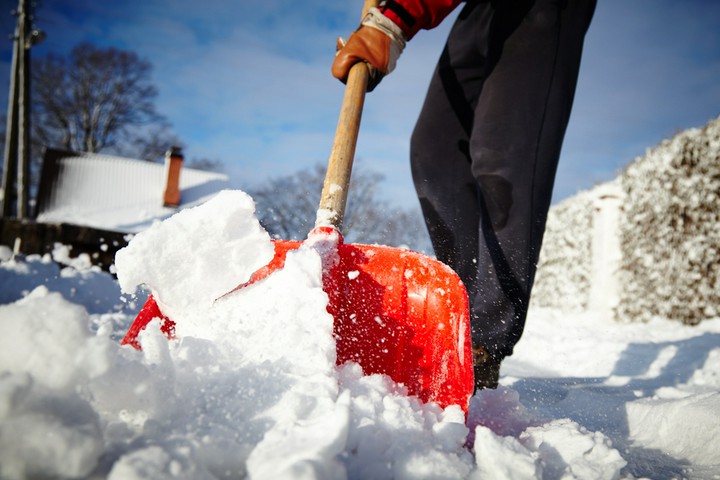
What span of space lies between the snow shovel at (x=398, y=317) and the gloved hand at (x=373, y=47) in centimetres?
66

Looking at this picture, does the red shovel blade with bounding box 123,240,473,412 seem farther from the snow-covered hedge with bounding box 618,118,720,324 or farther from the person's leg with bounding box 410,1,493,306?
the snow-covered hedge with bounding box 618,118,720,324

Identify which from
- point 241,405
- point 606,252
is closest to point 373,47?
point 241,405

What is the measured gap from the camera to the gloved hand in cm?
149

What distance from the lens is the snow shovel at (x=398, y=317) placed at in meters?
1.07

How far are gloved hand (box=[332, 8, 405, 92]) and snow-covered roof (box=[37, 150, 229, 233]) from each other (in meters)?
13.1

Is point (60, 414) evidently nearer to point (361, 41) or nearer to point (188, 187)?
point (361, 41)

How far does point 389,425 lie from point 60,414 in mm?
529

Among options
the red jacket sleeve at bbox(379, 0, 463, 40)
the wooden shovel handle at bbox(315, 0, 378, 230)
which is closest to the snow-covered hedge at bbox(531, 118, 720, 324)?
the red jacket sleeve at bbox(379, 0, 463, 40)

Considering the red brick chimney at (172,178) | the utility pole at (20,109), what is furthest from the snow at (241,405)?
the red brick chimney at (172,178)

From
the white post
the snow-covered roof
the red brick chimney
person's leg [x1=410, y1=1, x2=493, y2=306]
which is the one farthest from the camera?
the red brick chimney

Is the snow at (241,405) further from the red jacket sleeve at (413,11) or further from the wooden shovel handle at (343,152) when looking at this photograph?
the red jacket sleeve at (413,11)

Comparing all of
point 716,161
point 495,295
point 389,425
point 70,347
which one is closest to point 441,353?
point 389,425

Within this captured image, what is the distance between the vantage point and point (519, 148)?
148 centimetres

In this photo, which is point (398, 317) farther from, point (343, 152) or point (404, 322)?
point (343, 152)
